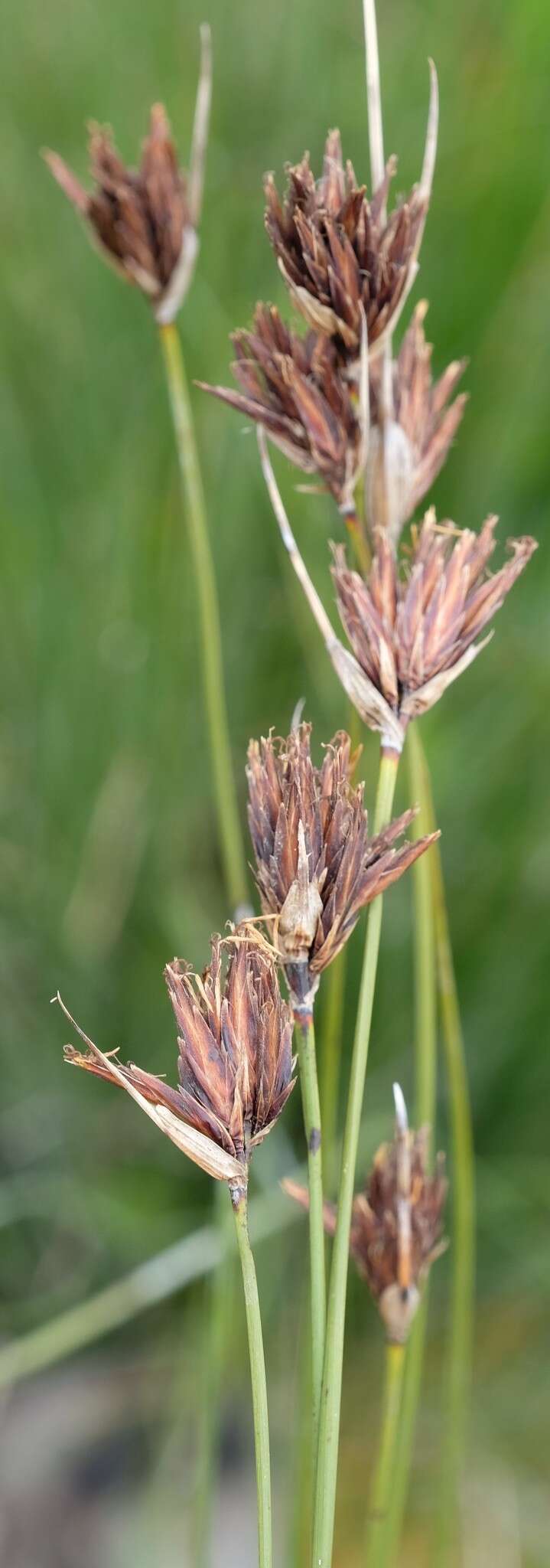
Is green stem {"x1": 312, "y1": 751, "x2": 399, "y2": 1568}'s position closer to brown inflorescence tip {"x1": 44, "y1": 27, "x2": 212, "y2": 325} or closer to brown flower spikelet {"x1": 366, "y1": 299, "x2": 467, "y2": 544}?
brown flower spikelet {"x1": 366, "y1": 299, "x2": 467, "y2": 544}

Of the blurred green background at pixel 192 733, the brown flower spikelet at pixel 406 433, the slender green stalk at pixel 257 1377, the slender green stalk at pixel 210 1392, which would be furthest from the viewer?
the blurred green background at pixel 192 733

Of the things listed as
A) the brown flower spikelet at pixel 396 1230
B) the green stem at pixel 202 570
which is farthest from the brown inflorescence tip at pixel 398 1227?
the green stem at pixel 202 570

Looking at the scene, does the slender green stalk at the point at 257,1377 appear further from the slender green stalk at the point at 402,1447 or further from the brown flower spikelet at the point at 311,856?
the slender green stalk at the point at 402,1447

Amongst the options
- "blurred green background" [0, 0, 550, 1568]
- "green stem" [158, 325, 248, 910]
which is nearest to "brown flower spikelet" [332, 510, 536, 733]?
"green stem" [158, 325, 248, 910]

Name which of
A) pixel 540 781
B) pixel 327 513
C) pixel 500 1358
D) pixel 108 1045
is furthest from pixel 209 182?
pixel 500 1358

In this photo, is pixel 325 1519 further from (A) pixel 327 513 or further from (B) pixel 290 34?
(B) pixel 290 34

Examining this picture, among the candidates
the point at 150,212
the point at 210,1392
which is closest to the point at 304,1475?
the point at 210,1392

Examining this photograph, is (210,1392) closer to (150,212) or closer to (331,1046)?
(331,1046)
